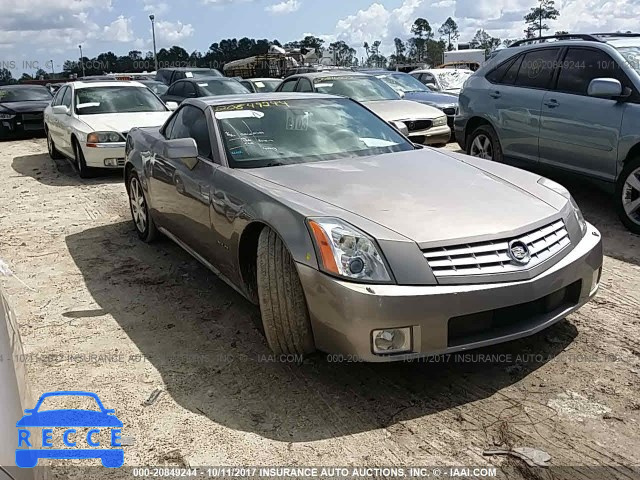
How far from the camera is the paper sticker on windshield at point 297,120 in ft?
15.0

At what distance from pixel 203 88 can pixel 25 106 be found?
463 cm

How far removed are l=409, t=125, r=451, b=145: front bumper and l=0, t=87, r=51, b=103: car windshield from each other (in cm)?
1038

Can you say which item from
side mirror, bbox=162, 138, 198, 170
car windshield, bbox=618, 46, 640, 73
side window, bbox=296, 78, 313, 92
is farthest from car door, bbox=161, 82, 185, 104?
side mirror, bbox=162, 138, 198, 170

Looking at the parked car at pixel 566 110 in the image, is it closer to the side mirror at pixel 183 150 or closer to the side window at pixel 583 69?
the side window at pixel 583 69

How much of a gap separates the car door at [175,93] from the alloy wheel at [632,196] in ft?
35.6

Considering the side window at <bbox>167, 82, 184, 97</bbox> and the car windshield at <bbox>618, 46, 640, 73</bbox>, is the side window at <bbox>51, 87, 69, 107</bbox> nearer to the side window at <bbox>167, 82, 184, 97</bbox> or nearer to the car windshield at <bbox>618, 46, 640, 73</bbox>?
the side window at <bbox>167, 82, 184, 97</bbox>

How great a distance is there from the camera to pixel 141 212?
6137 millimetres

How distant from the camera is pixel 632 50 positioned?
20.2 ft

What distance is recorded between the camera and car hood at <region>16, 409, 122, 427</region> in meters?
3.14

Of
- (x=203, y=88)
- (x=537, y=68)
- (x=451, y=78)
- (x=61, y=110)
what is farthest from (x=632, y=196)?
(x=451, y=78)

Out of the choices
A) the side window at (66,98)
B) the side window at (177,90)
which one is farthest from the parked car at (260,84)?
the side window at (66,98)

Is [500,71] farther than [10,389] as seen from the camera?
Yes

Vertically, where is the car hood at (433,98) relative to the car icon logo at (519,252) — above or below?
above

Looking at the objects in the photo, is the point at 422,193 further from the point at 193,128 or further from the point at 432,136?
the point at 432,136
